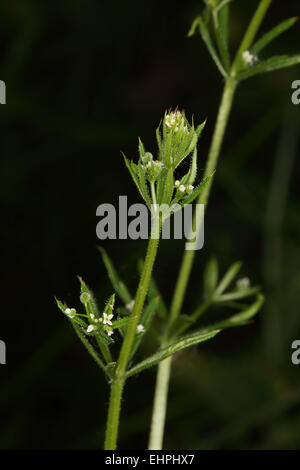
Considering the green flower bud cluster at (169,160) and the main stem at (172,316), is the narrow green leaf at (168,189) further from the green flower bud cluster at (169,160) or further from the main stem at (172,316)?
the main stem at (172,316)

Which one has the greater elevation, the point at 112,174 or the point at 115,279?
the point at 112,174

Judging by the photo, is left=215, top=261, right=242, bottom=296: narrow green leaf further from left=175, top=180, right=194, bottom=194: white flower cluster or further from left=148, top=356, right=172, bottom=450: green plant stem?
left=175, top=180, right=194, bottom=194: white flower cluster

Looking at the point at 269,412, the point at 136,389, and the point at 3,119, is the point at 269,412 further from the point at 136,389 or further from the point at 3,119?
the point at 3,119

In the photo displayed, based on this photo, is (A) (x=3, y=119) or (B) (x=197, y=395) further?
(A) (x=3, y=119)

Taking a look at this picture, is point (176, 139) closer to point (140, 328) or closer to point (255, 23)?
point (140, 328)

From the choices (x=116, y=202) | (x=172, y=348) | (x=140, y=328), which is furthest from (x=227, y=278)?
(x=116, y=202)

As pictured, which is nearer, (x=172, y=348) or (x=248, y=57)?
(x=172, y=348)
